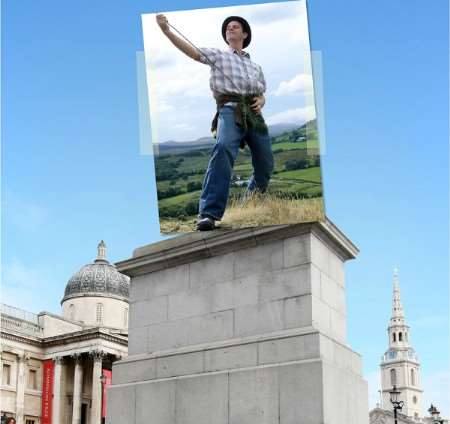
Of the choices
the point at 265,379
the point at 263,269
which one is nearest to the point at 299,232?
the point at 263,269

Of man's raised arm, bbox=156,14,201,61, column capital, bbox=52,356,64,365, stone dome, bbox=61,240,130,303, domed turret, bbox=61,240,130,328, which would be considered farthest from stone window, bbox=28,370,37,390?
man's raised arm, bbox=156,14,201,61

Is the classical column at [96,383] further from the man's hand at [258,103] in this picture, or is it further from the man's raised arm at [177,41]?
the man's hand at [258,103]

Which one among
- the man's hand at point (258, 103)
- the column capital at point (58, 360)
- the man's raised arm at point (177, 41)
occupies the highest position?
the column capital at point (58, 360)

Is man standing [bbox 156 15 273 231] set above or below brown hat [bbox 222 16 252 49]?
below

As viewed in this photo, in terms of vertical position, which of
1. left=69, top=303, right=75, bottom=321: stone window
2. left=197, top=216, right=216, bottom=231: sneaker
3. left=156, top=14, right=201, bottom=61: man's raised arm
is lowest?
left=197, top=216, right=216, bottom=231: sneaker

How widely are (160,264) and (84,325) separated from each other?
69925mm

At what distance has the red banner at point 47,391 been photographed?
238ft

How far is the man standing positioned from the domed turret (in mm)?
72047

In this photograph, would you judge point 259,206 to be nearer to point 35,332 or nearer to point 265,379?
point 265,379

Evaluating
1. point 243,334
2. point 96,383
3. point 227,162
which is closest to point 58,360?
point 96,383

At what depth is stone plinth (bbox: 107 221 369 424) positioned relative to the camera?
10.9 metres

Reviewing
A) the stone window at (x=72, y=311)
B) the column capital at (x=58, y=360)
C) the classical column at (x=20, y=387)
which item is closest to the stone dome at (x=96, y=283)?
the stone window at (x=72, y=311)

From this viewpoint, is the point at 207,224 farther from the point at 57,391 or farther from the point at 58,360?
the point at 57,391

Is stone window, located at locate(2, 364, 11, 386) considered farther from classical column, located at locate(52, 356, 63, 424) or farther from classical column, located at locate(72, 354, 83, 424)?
classical column, located at locate(72, 354, 83, 424)
